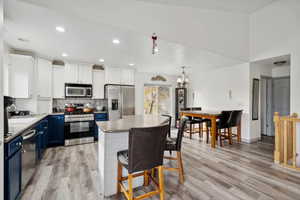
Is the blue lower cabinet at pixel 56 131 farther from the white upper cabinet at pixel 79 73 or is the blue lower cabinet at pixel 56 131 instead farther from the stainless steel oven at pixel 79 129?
A: the white upper cabinet at pixel 79 73

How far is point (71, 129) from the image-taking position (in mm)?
4121

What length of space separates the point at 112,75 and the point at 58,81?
165 centimetres

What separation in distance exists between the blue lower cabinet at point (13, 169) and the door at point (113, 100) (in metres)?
3.00

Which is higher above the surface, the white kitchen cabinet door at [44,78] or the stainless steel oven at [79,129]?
the white kitchen cabinet door at [44,78]

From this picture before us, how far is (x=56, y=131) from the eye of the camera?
159 inches

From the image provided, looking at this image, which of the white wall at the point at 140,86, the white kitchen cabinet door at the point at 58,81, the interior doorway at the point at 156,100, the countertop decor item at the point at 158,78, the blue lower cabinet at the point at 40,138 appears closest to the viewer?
the blue lower cabinet at the point at 40,138

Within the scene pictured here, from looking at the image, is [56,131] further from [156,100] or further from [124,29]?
[156,100]

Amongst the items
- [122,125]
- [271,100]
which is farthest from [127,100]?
[271,100]

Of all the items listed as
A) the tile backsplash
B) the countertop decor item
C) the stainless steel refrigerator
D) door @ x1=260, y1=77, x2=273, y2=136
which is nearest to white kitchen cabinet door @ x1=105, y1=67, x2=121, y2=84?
the stainless steel refrigerator

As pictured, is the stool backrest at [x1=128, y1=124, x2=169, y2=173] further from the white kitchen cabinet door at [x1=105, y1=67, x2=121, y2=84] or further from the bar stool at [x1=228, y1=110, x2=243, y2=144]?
the white kitchen cabinet door at [x1=105, y1=67, x2=121, y2=84]

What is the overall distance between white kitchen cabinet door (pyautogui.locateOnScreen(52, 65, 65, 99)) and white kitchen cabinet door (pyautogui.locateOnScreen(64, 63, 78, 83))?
0.12 metres

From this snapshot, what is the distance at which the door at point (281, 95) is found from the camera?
4.92m

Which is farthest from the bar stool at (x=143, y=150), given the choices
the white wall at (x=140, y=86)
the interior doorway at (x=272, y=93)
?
the interior doorway at (x=272, y=93)

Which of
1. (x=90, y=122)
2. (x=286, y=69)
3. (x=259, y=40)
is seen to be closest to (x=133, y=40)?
(x=90, y=122)
